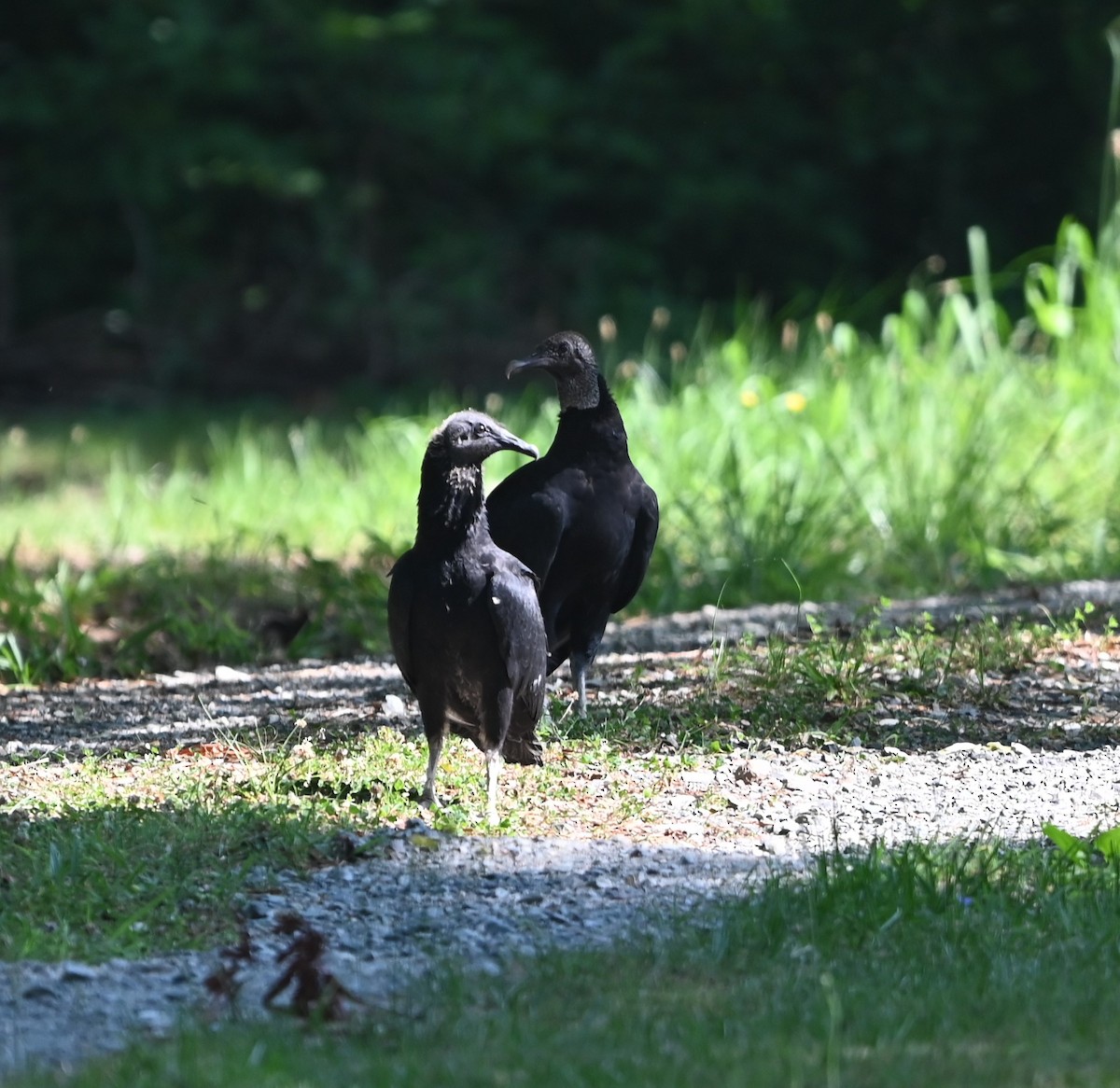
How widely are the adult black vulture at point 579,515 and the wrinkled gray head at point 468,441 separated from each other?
82 centimetres

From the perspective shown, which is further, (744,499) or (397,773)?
(744,499)

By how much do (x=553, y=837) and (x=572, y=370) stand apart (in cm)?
188

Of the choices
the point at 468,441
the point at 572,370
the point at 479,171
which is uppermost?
the point at 479,171

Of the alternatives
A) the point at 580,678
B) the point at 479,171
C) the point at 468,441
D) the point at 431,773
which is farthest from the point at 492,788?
the point at 479,171

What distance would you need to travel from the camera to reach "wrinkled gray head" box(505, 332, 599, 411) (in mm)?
5504

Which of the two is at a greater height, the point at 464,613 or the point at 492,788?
the point at 464,613

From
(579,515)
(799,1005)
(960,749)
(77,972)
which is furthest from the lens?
(579,515)

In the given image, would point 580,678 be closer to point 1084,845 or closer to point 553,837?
point 553,837

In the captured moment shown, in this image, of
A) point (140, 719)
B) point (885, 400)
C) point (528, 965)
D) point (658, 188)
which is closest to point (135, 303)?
point (658, 188)

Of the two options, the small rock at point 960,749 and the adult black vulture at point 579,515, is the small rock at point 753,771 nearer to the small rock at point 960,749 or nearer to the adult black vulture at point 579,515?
the small rock at point 960,749

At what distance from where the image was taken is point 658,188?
14828mm

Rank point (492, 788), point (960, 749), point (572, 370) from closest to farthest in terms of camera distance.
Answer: point (492, 788)
point (960, 749)
point (572, 370)

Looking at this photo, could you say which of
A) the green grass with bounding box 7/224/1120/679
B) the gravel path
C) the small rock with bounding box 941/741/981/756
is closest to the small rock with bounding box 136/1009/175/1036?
the gravel path

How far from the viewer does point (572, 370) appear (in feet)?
18.1
